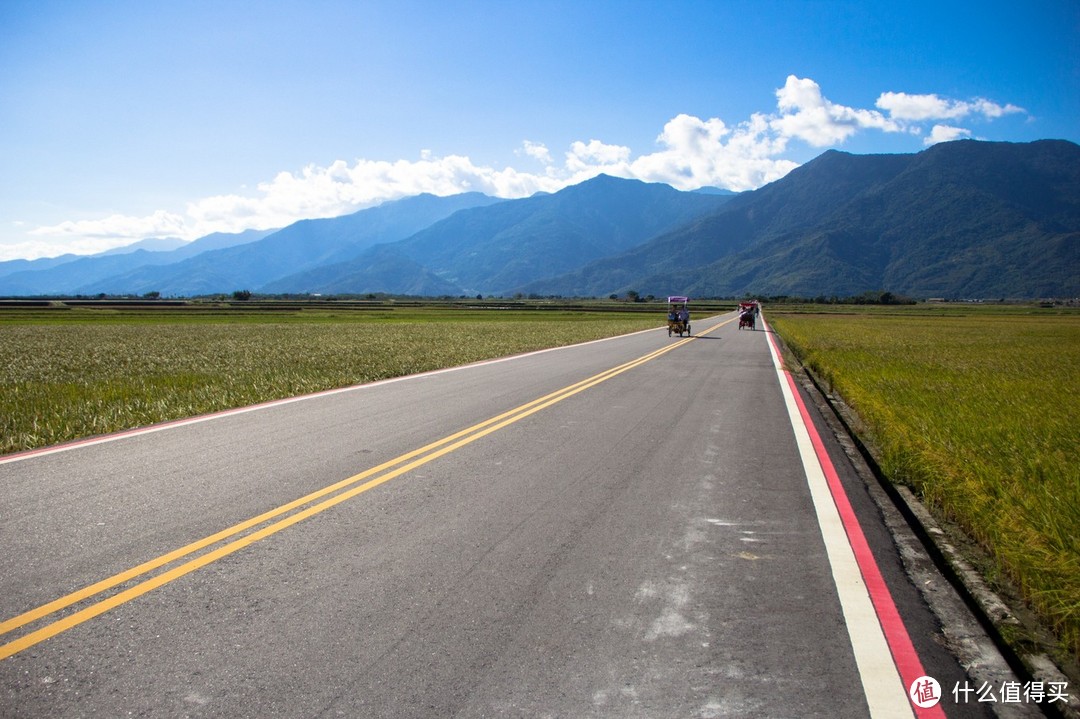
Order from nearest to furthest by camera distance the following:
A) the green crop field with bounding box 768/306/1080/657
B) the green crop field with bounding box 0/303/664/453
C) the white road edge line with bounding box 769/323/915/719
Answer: the white road edge line with bounding box 769/323/915/719
the green crop field with bounding box 768/306/1080/657
the green crop field with bounding box 0/303/664/453

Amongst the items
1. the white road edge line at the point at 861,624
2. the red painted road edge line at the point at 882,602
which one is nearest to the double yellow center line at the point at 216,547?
the white road edge line at the point at 861,624

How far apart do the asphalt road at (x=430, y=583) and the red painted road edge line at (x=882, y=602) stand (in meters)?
0.07

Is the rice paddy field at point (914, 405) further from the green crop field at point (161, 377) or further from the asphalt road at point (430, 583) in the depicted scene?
the asphalt road at point (430, 583)

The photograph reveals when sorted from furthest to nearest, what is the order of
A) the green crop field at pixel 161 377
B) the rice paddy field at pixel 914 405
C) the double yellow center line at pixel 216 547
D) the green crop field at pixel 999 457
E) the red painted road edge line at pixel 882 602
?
1. the green crop field at pixel 161 377
2. the rice paddy field at pixel 914 405
3. the green crop field at pixel 999 457
4. the double yellow center line at pixel 216 547
5. the red painted road edge line at pixel 882 602

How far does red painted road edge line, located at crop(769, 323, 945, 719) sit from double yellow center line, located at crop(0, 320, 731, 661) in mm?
4103

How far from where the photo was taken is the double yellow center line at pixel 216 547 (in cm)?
350

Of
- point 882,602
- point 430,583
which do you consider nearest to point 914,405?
point 882,602

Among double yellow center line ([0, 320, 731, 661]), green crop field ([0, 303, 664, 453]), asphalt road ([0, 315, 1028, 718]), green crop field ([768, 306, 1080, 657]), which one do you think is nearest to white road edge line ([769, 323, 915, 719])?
asphalt road ([0, 315, 1028, 718])

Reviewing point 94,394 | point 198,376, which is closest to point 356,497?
point 94,394

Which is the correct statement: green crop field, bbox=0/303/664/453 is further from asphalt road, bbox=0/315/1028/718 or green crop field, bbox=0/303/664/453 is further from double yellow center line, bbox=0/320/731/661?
double yellow center line, bbox=0/320/731/661

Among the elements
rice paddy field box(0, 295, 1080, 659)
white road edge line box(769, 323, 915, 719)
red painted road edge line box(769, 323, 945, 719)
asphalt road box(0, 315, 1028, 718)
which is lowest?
red painted road edge line box(769, 323, 945, 719)

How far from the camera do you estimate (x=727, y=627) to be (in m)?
3.59

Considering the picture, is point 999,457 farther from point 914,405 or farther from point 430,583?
point 430,583

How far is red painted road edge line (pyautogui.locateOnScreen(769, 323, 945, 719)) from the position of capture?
3.21 metres
